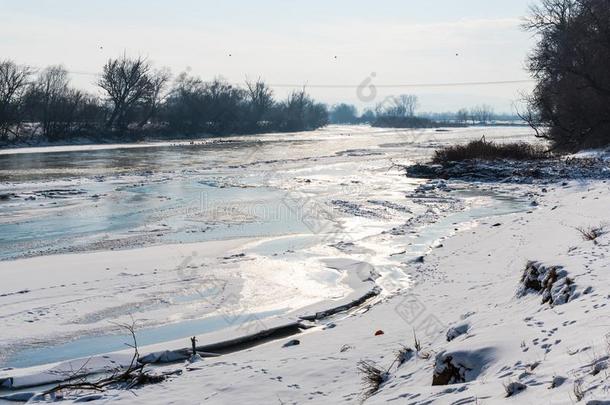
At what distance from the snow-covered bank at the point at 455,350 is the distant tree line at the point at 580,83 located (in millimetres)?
27348

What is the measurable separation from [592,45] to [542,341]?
33.7 m

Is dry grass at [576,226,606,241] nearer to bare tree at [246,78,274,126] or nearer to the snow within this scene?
the snow

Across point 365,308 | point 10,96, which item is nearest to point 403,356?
point 365,308

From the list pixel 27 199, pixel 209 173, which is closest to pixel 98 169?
pixel 209 173

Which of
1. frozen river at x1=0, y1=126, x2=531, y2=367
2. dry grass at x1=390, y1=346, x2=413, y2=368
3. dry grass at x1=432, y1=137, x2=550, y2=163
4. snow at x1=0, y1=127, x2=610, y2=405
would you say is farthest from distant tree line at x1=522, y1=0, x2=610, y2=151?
dry grass at x1=390, y1=346, x2=413, y2=368

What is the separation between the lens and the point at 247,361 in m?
6.91

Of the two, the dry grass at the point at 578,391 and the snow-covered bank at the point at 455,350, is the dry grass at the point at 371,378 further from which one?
the dry grass at the point at 578,391

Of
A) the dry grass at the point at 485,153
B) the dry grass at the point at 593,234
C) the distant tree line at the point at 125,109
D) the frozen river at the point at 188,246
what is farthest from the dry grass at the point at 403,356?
the distant tree line at the point at 125,109

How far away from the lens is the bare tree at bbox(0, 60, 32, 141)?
59500mm

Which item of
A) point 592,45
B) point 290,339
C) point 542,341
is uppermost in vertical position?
point 592,45

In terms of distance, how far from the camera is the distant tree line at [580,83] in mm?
33938

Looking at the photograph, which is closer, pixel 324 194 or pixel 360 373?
pixel 360 373

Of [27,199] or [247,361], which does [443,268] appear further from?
[27,199]

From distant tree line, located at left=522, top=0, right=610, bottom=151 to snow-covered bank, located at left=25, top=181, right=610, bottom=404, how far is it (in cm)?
2735
